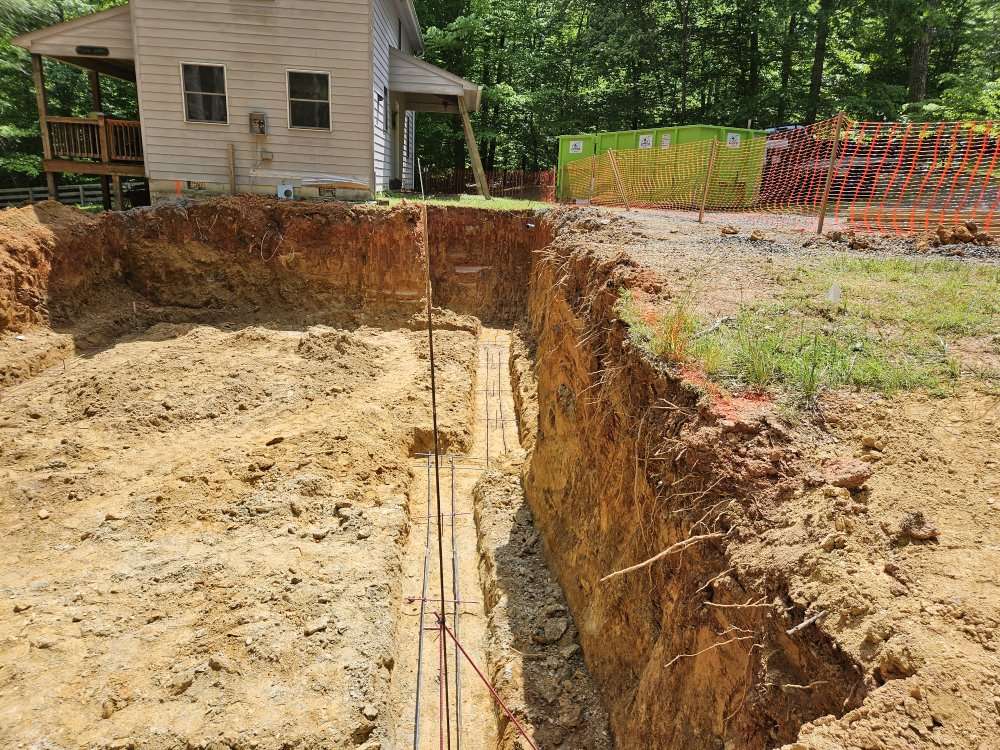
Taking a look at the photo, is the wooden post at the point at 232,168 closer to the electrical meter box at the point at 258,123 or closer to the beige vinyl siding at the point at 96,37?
the electrical meter box at the point at 258,123

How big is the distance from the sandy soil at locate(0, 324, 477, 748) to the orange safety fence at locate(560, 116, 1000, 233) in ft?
26.0

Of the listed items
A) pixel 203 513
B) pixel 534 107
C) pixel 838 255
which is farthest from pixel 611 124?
pixel 203 513

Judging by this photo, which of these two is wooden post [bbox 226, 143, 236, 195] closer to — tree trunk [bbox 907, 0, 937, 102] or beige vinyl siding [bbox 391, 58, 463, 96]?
beige vinyl siding [bbox 391, 58, 463, 96]

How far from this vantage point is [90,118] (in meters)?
14.4

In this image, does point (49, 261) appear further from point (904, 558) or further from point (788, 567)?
point (904, 558)

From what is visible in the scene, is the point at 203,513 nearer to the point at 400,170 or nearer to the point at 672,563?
the point at 672,563

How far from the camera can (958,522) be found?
276cm

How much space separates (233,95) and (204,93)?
2.17 feet

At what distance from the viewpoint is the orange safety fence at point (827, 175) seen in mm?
9836

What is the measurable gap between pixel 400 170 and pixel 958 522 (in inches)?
771

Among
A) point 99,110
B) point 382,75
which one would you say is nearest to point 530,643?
point 382,75

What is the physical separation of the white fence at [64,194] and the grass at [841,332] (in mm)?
24228

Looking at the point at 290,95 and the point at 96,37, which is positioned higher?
the point at 96,37

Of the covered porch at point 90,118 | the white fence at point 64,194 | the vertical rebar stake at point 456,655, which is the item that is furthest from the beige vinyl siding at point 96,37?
the vertical rebar stake at point 456,655
